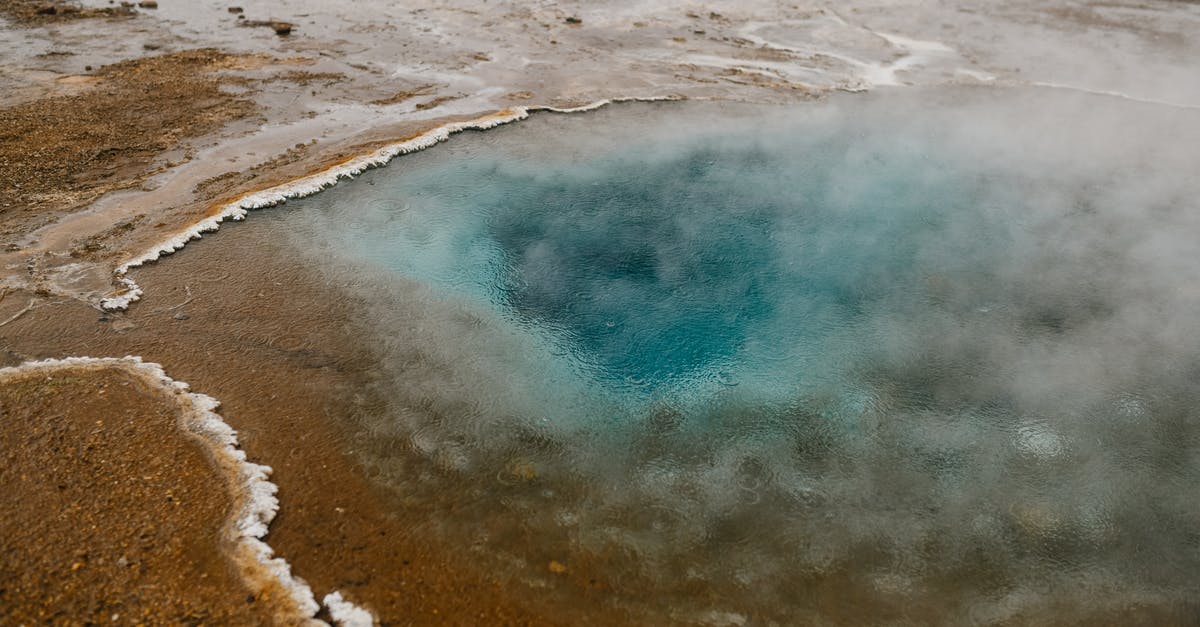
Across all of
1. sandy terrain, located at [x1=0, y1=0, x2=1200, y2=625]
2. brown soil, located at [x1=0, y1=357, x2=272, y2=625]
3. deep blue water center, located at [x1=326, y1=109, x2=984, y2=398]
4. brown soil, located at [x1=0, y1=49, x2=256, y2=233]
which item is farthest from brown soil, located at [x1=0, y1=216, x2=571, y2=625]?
brown soil, located at [x1=0, y1=49, x2=256, y2=233]

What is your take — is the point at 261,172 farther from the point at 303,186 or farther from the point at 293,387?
the point at 293,387

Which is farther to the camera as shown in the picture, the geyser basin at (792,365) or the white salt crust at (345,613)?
the geyser basin at (792,365)

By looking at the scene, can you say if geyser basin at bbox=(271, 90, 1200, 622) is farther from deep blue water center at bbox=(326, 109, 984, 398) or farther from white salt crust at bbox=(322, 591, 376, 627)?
white salt crust at bbox=(322, 591, 376, 627)

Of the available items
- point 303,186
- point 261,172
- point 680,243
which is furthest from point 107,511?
point 680,243

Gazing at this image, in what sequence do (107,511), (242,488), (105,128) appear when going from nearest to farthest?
1. (107,511)
2. (242,488)
3. (105,128)

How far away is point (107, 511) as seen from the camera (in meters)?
5.78

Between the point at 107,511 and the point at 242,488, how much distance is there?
970 millimetres

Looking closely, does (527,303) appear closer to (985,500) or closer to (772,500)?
(772,500)

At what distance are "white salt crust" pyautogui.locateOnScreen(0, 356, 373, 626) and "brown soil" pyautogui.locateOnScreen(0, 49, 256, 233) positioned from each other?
3912mm

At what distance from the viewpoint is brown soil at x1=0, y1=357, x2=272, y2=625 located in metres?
5.12

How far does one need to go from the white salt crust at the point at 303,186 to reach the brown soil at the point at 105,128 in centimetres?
201

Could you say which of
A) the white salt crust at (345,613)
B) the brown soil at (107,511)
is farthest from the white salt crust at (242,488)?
the brown soil at (107,511)

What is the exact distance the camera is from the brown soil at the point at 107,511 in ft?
16.8

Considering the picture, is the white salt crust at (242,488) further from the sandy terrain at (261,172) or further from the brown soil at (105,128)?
the brown soil at (105,128)
